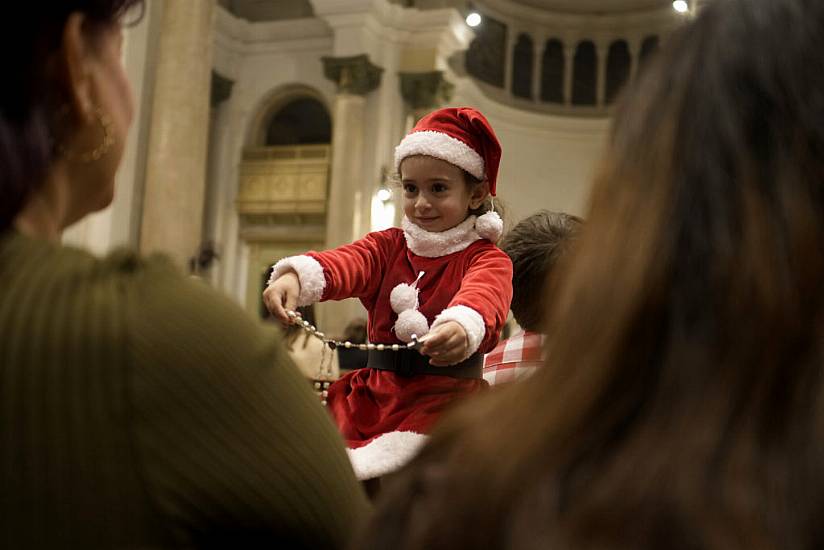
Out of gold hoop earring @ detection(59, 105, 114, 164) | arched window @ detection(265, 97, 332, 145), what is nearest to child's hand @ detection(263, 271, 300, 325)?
gold hoop earring @ detection(59, 105, 114, 164)

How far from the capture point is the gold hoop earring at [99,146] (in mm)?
974

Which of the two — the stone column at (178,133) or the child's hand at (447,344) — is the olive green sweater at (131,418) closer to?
the child's hand at (447,344)

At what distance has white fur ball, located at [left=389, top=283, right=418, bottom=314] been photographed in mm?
2398

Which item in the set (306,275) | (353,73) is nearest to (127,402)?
(306,275)

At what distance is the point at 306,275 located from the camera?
88.4 inches

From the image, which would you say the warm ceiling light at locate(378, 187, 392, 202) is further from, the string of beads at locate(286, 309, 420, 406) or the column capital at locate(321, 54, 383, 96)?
the string of beads at locate(286, 309, 420, 406)

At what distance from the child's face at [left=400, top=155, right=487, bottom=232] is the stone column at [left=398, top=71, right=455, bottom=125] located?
1087 cm

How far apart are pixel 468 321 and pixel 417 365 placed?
36cm

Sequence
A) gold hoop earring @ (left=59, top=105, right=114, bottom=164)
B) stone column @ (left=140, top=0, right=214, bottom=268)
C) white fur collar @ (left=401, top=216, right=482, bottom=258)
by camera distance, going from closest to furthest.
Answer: gold hoop earring @ (left=59, top=105, right=114, bottom=164), white fur collar @ (left=401, top=216, right=482, bottom=258), stone column @ (left=140, top=0, right=214, bottom=268)

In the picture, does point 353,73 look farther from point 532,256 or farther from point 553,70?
point 532,256

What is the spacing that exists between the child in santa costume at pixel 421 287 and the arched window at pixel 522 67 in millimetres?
14664

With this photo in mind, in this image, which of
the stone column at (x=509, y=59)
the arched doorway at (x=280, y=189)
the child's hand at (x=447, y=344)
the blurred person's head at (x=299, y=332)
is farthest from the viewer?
the stone column at (x=509, y=59)

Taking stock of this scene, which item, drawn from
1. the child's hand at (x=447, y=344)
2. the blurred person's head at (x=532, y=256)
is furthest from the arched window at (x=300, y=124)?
the child's hand at (x=447, y=344)

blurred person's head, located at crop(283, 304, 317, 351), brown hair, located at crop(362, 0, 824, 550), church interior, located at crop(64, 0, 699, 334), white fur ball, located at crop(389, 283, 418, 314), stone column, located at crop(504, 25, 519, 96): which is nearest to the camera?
brown hair, located at crop(362, 0, 824, 550)
